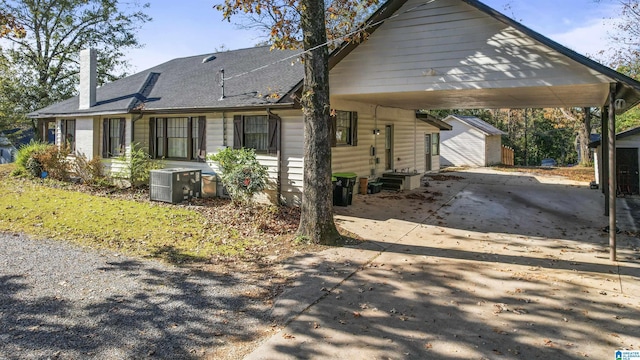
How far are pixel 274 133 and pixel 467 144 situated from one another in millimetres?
21955

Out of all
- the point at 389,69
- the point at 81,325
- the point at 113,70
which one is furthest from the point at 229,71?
the point at 113,70

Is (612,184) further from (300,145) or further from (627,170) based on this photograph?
(627,170)

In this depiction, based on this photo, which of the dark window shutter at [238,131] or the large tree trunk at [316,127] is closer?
the large tree trunk at [316,127]

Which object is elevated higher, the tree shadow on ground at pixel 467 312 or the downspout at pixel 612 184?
the downspout at pixel 612 184

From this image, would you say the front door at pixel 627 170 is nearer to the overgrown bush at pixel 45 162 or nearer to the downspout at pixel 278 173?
the downspout at pixel 278 173

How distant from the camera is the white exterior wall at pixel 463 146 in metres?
29.4

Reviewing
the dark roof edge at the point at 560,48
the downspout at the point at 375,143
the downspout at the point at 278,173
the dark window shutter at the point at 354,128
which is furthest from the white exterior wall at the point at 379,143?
the dark roof edge at the point at 560,48

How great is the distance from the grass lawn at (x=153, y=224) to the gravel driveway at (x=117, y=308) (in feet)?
3.20

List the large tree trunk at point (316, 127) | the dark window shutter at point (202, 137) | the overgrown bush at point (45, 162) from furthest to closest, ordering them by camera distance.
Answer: the overgrown bush at point (45, 162) < the dark window shutter at point (202, 137) < the large tree trunk at point (316, 127)

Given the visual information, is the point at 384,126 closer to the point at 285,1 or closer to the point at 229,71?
the point at 229,71

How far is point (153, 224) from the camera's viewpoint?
941 centimetres

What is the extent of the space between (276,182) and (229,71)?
5.47 meters

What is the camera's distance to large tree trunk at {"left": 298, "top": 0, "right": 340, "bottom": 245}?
787 centimetres

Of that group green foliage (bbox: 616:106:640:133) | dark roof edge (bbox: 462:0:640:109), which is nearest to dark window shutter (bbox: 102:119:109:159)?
dark roof edge (bbox: 462:0:640:109)
